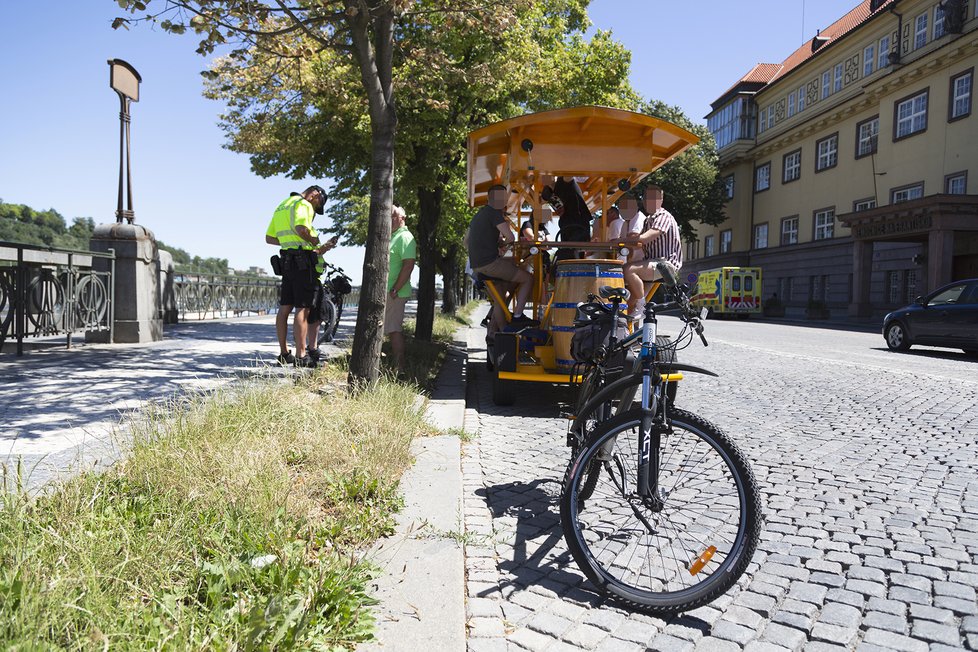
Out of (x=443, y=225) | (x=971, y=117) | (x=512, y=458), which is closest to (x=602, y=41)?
(x=443, y=225)

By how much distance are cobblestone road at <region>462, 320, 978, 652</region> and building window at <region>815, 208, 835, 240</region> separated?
33132 mm

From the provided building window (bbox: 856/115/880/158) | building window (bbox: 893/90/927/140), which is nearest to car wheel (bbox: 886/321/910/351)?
building window (bbox: 893/90/927/140)

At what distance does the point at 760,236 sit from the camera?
4516 centimetres

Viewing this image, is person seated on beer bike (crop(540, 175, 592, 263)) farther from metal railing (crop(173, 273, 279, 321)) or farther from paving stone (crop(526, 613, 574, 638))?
metal railing (crop(173, 273, 279, 321))

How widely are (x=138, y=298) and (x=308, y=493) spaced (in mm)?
8697

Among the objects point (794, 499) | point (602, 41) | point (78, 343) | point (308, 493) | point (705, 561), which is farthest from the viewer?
point (602, 41)

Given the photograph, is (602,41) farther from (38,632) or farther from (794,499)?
(38,632)

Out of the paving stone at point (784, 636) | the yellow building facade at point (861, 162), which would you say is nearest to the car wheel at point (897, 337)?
the yellow building facade at point (861, 162)

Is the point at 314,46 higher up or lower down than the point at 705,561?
higher up

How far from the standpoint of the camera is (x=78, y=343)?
10.4m

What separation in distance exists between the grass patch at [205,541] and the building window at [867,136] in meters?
36.3

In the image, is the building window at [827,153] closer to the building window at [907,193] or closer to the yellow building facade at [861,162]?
the yellow building facade at [861,162]

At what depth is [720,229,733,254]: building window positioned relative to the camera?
48750mm

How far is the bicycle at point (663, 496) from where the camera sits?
2.66 m
